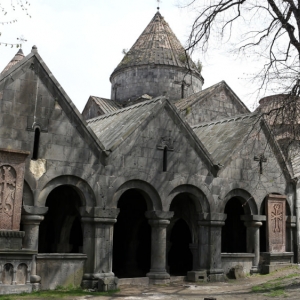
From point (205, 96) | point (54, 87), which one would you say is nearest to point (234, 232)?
point (205, 96)

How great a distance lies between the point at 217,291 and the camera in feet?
Result: 41.9

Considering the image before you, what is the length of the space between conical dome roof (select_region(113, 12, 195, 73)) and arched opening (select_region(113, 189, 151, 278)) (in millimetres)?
9760

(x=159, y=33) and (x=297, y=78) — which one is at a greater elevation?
(x=159, y=33)

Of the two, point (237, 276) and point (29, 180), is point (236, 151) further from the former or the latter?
point (29, 180)

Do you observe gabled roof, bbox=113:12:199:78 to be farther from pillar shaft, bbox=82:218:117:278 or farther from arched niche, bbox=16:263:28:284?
arched niche, bbox=16:263:28:284

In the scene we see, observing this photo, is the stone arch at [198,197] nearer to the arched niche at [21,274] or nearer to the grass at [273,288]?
the grass at [273,288]

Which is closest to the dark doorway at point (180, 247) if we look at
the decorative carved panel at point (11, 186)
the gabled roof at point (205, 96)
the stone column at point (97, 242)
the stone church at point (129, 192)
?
the stone church at point (129, 192)

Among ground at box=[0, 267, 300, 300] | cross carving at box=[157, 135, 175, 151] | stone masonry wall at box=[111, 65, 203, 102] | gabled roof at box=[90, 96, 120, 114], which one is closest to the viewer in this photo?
ground at box=[0, 267, 300, 300]

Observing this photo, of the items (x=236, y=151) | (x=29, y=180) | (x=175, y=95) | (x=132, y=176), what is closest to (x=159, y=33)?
(x=175, y=95)

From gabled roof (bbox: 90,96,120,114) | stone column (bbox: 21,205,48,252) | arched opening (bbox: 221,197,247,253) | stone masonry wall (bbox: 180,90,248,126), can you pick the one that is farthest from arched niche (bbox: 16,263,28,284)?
gabled roof (bbox: 90,96,120,114)

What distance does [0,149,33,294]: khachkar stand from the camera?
1098 centimetres

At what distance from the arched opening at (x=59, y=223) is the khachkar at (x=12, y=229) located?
13.7 ft

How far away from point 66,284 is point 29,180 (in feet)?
9.31

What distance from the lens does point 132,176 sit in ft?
45.3
